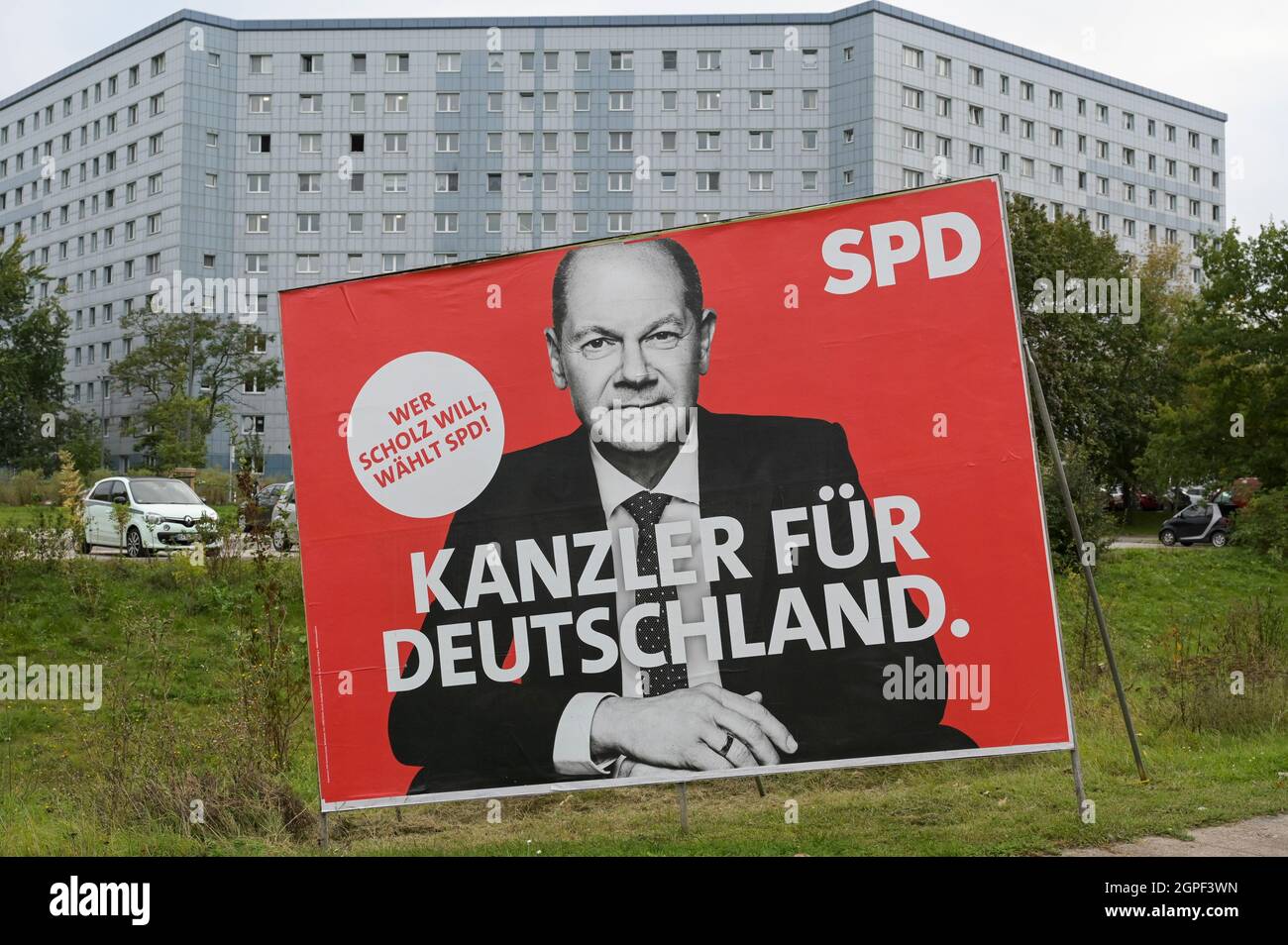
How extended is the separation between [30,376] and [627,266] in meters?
64.2

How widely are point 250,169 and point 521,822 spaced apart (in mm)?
75074

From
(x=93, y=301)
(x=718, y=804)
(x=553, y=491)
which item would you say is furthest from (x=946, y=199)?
(x=93, y=301)

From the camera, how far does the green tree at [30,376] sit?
60.3 metres

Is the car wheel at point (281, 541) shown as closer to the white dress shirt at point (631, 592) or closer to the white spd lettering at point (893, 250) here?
the white dress shirt at point (631, 592)

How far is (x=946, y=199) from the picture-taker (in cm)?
754

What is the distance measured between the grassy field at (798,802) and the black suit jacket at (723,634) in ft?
1.97

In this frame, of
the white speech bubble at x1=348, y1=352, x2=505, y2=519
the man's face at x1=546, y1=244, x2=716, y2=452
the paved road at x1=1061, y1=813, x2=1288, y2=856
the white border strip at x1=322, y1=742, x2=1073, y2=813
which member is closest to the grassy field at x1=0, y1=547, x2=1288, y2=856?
the paved road at x1=1061, y1=813, x2=1288, y2=856

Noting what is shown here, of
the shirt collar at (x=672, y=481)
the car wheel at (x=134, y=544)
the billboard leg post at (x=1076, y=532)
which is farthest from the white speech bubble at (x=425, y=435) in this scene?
the car wheel at (x=134, y=544)

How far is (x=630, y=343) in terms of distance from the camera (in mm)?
7719

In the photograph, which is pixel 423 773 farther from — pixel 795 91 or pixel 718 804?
pixel 795 91

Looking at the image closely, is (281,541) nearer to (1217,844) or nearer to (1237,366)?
(1217,844)

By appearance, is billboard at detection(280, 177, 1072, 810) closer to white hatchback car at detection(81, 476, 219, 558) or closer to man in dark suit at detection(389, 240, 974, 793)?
man in dark suit at detection(389, 240, 974, 793)

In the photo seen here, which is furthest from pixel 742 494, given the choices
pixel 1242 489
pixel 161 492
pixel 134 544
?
pixel 1242 489

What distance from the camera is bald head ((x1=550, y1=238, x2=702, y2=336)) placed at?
25.3 ft
